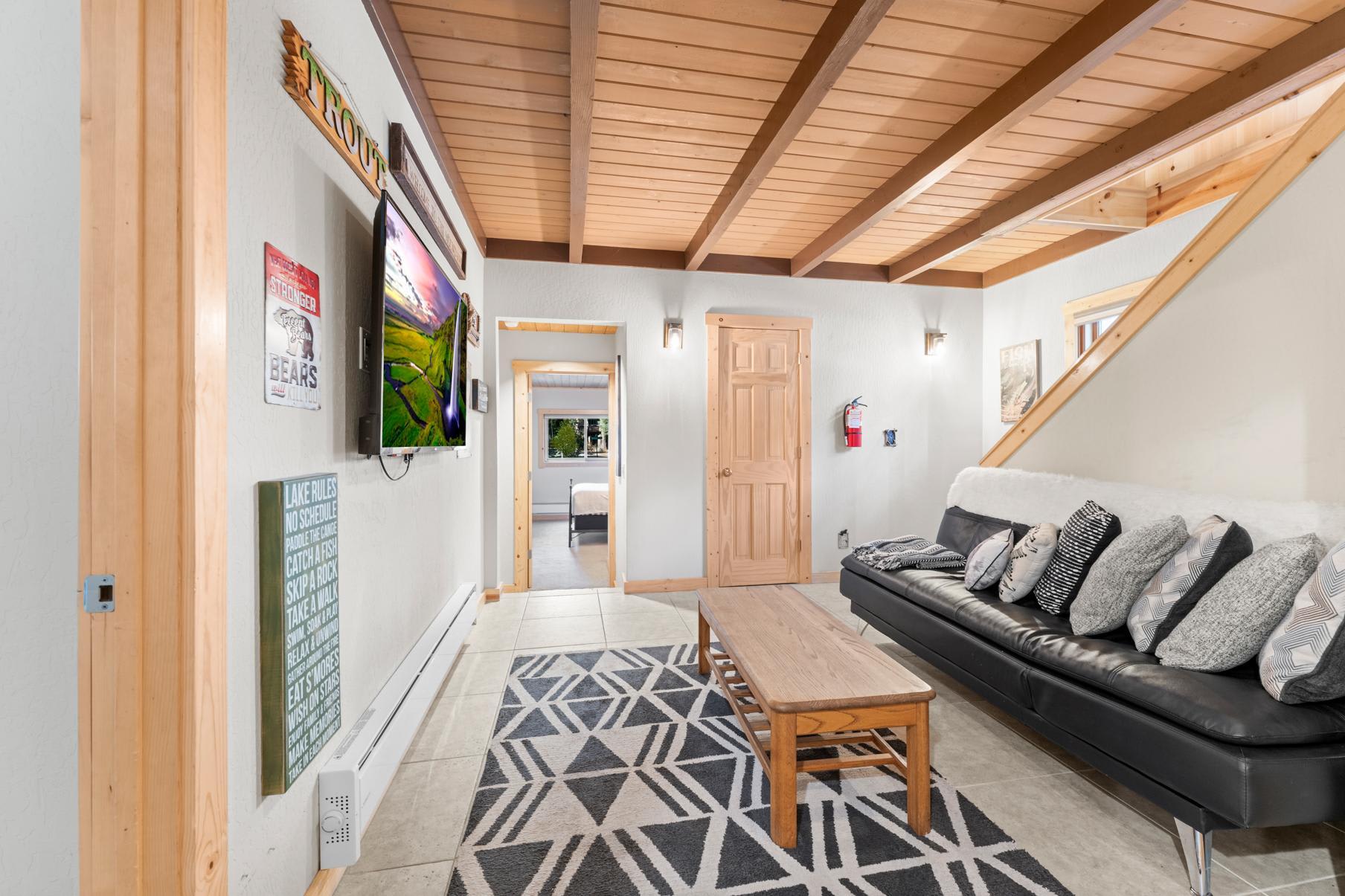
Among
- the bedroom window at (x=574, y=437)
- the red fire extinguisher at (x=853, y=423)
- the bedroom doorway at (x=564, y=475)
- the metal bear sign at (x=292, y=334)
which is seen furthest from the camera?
the bedroom window at (x=574, y=437)

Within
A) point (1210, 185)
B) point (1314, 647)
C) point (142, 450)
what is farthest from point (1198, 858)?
point (1210, 185)

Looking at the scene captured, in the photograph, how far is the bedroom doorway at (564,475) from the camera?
15.6ft

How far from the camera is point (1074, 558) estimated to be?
219 centimetres

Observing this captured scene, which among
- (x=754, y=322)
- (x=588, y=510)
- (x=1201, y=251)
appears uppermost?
(x=754, y=322)

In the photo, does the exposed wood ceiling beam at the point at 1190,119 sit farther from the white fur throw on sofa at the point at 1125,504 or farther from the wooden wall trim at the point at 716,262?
the white fur throw on sofa at the point at 1125,504

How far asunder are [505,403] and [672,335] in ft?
4.99

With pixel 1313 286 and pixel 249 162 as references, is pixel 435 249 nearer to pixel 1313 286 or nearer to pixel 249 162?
pixel 249 162

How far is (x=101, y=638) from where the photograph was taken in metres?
0.86

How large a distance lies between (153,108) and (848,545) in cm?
459

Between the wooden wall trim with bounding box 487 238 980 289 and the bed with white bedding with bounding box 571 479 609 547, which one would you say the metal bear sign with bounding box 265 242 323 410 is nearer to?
the wooden wall trim with bounding box 487 238 980 289

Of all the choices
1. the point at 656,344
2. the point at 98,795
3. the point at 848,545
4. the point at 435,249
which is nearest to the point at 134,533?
the point at 98,795

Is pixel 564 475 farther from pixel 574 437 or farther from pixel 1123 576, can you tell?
pixel 1123 576

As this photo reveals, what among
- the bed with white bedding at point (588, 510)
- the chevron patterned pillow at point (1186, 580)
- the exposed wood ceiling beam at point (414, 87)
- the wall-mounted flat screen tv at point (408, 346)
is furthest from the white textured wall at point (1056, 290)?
the bed with white bedding at point (588, 510)

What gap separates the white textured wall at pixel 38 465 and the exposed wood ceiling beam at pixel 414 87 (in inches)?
43.4
